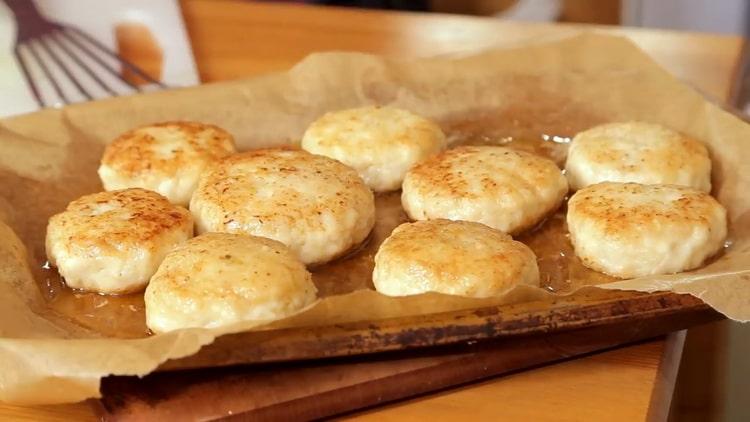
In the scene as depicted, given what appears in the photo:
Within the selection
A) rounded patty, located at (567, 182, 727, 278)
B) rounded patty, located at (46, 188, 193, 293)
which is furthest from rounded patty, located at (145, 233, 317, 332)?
rounded patty, located at (567, 182, 727, 278)

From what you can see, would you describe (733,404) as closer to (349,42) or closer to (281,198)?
(281,198)

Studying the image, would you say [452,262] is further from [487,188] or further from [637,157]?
[637,157]

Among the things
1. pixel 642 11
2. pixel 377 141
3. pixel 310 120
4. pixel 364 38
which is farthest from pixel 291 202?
pixel 642 11

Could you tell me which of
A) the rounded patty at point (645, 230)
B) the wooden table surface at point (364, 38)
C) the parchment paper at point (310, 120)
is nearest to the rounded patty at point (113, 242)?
the parchment paper at point (310, 120)

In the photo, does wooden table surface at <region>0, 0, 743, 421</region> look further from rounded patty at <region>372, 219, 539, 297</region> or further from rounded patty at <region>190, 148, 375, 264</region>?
rounded patty at <region>372, 219, 539, 297</region>

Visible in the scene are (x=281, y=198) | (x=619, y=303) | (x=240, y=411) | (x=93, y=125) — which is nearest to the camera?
(x=240, y=411)

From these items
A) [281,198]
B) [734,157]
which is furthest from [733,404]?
[281,198]

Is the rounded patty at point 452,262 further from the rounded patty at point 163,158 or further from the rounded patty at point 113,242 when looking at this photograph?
the rounded patty at point 163,158

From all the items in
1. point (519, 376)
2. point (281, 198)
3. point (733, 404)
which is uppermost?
point (281, 198)
